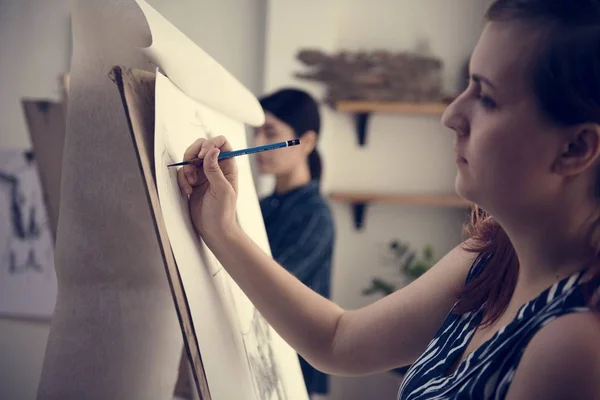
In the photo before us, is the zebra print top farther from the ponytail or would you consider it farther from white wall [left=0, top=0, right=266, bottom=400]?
white wall [left=0, top=0, right=266, bottom=400]

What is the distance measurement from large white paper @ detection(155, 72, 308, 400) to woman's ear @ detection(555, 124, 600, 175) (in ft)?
1.20

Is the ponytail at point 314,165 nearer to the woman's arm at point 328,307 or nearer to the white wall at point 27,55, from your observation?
the white wall at point 27,55

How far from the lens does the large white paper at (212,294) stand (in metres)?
0.61

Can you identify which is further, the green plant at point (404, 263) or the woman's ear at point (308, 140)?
the green plant at point (404, 263)

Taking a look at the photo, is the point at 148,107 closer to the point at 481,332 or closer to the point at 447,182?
the point at 481,332

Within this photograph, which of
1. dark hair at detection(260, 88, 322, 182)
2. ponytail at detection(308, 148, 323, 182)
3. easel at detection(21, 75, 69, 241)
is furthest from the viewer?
ponytail at detection(308, 148, 323, 182)

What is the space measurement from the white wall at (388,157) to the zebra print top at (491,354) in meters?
2.10

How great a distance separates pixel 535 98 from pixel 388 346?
372 millimetres

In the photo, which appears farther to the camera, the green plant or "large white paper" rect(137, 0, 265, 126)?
the green plant

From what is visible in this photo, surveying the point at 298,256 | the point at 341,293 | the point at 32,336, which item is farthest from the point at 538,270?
the point at 32,336

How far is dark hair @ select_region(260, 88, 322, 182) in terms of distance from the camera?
209cm

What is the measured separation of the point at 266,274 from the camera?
0.72 m

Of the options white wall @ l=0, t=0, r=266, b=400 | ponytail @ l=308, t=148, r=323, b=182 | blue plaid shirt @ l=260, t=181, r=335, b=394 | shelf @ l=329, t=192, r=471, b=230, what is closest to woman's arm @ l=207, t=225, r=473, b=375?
blue plaid shirt @ l=260, t=181, r=335, b=394

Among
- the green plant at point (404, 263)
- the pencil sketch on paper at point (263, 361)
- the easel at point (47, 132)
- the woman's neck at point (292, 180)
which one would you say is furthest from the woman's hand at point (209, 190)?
the green plant at point (404, 263)
